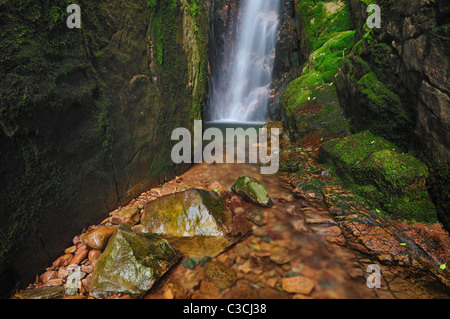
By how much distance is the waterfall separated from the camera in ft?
64.3

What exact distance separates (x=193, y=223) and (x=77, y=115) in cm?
228

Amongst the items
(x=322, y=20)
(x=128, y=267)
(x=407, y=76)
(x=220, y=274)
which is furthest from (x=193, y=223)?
(x=322, y=20)

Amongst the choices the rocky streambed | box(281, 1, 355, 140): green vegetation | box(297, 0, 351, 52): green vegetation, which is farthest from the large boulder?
box(297, 0, 351, 52): green vegetation

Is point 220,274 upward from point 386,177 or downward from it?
downward

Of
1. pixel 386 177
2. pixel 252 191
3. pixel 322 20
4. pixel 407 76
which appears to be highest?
pixel 322 20

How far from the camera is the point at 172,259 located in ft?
8.91

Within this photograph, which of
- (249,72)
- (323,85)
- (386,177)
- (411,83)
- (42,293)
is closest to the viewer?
(42,293)

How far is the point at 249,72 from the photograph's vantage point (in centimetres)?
2188

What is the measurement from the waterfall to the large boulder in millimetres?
15766

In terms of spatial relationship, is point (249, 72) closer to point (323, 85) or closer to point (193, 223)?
point (323, 85)

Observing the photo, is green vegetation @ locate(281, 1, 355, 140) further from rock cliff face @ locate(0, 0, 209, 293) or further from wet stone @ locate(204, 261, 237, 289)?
wet stone @ locate(204, 261, 237, 289)

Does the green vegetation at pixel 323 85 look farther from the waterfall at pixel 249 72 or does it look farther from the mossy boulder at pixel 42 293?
the waterfall at pixel 249 72

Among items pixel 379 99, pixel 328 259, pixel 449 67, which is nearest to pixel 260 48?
pixel 379 99

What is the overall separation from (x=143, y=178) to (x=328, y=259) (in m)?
3.48
